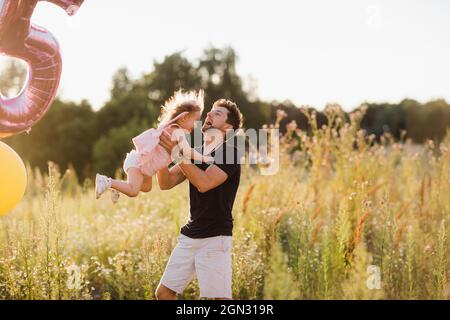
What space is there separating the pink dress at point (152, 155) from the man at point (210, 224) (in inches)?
2.7

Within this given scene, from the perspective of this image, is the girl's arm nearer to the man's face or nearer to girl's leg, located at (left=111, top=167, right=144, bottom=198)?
the man's face

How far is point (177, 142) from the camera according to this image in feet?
11.1

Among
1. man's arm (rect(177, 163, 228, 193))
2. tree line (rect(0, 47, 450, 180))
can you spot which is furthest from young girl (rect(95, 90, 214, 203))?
tree line (rect(0, 47, 450, 180))

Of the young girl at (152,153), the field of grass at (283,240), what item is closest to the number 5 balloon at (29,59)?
the field of grass at (283,240)

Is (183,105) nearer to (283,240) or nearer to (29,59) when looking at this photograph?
(29,59)

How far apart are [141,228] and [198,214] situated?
2.25 meters

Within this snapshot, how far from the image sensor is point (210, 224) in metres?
3.41

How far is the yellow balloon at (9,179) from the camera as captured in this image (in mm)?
3879

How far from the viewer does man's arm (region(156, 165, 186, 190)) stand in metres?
3.57

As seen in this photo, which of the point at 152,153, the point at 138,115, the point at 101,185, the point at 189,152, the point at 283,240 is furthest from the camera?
the point at 138,115

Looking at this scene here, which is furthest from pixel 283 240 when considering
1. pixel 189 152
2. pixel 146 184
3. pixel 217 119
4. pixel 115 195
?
pixel 189 152

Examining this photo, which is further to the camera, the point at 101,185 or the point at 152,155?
the point at 152,155

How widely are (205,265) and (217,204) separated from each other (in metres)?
0.38
